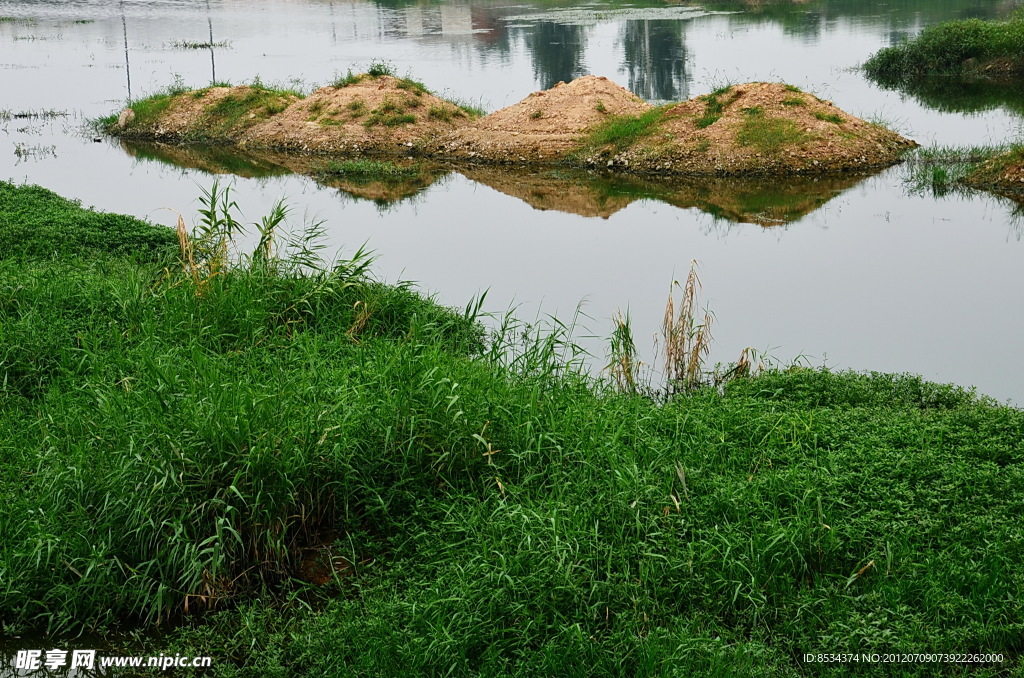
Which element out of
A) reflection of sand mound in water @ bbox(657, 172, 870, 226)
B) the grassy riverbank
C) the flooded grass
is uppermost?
the flooded grass

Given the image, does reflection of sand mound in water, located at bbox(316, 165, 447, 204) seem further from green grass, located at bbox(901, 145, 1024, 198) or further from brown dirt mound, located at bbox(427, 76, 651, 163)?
green grass, located at bbox(901, 145, 1024, 198)

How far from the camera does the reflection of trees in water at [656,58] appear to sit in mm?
24141

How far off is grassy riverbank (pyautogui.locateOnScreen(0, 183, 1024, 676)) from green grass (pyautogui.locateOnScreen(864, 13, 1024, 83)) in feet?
64.4

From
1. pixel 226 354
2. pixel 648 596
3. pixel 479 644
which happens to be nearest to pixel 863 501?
pixel 648 596

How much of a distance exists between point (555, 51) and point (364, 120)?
14406 mm

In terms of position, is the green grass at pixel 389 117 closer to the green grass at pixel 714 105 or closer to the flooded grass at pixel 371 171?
the flooded grass at pixel 371 171

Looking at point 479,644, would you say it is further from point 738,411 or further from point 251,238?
point 251,238

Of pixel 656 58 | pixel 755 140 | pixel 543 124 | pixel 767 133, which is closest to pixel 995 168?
pixel 767 133

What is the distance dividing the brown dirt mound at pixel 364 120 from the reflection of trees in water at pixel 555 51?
646 cm

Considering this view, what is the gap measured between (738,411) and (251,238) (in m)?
7.29

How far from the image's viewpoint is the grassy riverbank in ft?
13.9

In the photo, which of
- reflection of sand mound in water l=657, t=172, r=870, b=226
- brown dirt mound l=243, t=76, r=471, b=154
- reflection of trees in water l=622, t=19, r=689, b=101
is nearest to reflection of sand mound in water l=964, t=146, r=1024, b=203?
reflection of sand mound in water l=657, t=172, r=870, b=226

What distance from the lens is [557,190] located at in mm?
14562

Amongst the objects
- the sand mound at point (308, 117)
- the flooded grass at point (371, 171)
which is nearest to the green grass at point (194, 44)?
the sand mound at point (308, 117)
